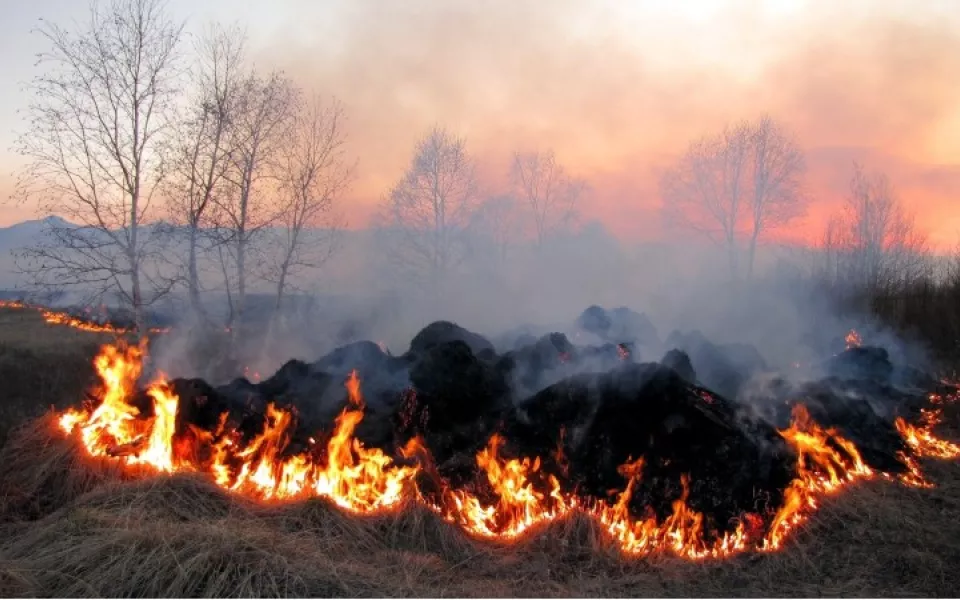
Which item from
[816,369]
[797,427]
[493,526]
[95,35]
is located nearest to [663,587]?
[493,526]

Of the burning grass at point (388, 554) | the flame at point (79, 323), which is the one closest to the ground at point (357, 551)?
the burning grass at point (388, 554)

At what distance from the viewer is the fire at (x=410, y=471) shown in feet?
19.1

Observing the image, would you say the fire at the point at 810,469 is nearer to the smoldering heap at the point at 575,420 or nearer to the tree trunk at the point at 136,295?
the smoldering heap at the point at 575,420

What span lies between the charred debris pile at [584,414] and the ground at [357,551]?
0.69m

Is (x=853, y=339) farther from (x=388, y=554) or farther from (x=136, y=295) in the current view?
(x=136, y=295)

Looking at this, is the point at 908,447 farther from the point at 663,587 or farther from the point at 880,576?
the point at 663,587

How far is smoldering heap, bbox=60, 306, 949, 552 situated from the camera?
6148 mm

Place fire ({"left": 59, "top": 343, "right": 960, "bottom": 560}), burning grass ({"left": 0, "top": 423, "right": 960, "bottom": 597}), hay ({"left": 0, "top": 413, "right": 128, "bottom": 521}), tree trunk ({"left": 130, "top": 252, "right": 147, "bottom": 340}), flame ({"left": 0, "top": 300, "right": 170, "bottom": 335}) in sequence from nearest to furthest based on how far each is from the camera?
burning grass ({"left": 0, "top": 423, "right": 960, "bottom": 597}) → fire ({"left": 59, "top": 343, "right": 960, "bottom": 560}) → hay ({"left": 0, "top": 413, "right": 128, "bottom": 521}) → tree trunk ({"left": 130, "top": 252, "right": 147, "bottom": 340}) → flame ({"left": 0, "top": 300, "right": 170, "bottom": 335})

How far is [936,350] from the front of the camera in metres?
13.1

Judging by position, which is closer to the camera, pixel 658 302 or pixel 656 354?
pixel 656 354

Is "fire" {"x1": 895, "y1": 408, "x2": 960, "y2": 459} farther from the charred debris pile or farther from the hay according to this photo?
the hay

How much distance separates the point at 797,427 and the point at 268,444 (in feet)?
21.7

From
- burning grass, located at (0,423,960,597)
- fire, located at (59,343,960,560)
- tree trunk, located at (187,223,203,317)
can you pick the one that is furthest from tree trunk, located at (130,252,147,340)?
burning grass, located at (0,423,960,597)

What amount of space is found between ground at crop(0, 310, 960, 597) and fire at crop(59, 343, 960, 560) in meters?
0.25
